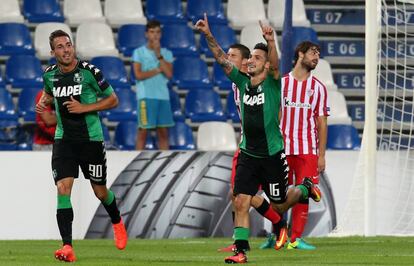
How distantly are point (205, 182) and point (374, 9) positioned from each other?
2.71 m

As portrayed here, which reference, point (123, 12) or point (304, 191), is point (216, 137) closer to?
point (123, 12)

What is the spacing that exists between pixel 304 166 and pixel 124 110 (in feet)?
16.4

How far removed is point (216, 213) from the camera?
47.1 ft

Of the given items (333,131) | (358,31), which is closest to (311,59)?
(333,131)

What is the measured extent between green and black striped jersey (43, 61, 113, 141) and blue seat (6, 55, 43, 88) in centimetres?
596

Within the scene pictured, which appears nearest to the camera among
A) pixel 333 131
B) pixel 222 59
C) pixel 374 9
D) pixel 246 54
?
pixel 222 59

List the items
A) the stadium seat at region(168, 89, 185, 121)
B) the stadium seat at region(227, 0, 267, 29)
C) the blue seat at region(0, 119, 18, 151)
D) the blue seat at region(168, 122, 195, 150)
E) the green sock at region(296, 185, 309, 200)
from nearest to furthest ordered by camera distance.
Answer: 1. the green sock at region(296, 185, 309, 200)
2. the blue seat at region(0, 119, 18, 151)
3. the blue seat at region(168, 122, 195, 150)
4. the stadium seat at region(168, 89, 185, 121)
5. the stadium seat at region(227, 0, 267, 29)

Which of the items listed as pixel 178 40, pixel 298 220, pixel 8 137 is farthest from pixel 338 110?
pixel 298 220

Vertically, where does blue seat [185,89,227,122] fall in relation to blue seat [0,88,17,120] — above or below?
below

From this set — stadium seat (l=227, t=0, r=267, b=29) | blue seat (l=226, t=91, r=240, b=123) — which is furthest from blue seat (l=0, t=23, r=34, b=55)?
stadium seat (l=227, t=0, r=267, b=29)

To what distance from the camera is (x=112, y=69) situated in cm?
1667

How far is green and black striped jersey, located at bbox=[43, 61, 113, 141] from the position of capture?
1030 centimetres

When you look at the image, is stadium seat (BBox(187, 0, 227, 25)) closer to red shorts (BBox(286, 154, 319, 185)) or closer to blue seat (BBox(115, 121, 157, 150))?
blue seat (BBox(115, 121, 157, 150))

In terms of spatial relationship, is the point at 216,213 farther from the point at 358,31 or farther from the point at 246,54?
the point at 358,31
